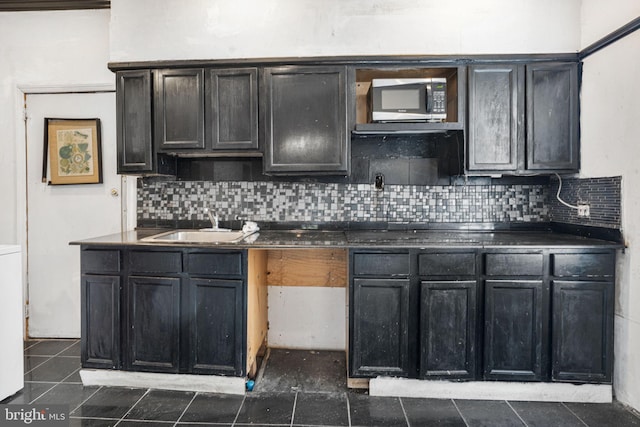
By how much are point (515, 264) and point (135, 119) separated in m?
2.80

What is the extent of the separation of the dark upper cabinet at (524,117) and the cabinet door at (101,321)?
8.50 feet

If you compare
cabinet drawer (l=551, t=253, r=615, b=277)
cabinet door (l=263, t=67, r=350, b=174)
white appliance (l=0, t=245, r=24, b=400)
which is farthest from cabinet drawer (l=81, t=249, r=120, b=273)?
cabinet drawer (l=551, t=253, r=615, b=277)

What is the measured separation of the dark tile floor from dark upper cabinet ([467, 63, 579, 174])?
1542mm

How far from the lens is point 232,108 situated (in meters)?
2.58

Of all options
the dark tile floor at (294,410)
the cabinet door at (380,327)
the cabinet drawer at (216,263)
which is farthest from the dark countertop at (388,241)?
the dark tile floor at (294,410)

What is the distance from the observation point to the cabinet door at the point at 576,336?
2.17m

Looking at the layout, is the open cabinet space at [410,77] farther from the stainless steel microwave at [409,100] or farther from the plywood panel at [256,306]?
the plywood panel at [256,306]

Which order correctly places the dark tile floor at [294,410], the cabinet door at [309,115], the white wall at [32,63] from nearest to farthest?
the dark tile floor at [294,410] → the cabinet door at [309,115] → the white wall at [32,63]

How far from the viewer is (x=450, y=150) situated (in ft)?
9.12

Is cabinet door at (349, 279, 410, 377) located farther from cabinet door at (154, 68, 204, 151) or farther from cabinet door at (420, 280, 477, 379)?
cabinet door at (154, 68, 204, 151)

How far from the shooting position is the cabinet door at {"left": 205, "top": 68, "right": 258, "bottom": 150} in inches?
101

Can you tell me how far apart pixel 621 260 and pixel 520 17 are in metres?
1.75

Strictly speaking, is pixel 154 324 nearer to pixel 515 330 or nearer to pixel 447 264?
pixel 447 264

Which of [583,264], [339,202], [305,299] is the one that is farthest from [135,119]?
[583,264]
